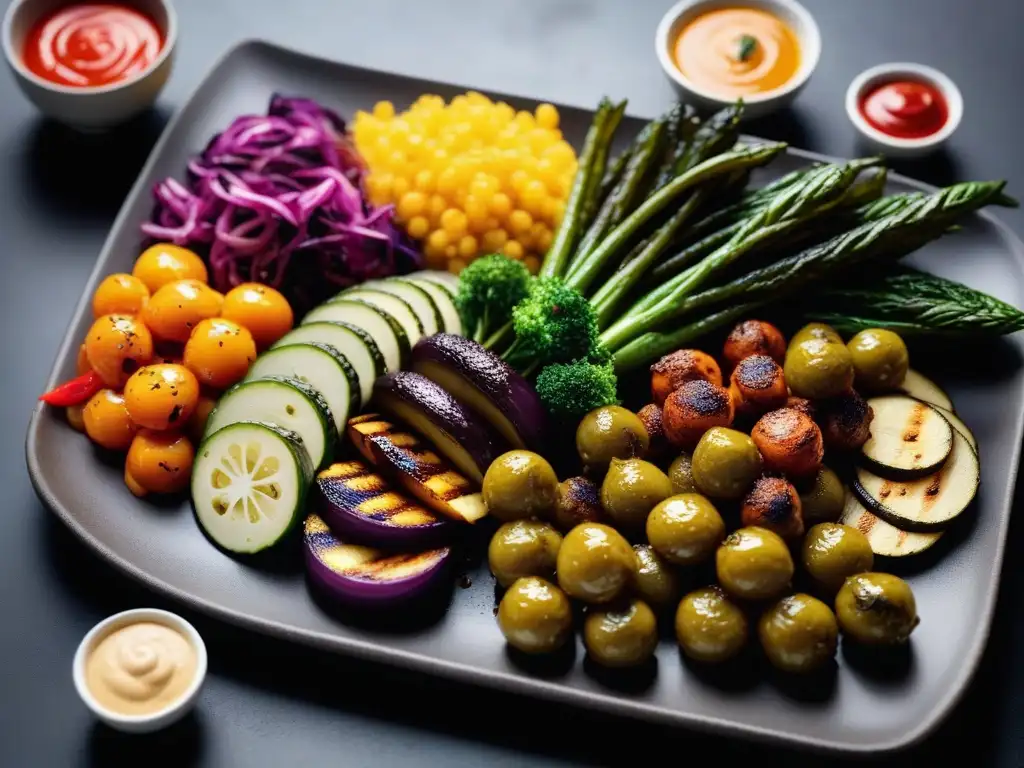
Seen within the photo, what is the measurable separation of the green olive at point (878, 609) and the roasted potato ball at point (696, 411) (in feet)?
2.35

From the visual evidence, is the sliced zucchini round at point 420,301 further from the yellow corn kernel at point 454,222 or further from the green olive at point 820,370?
the green olive at point 820,370

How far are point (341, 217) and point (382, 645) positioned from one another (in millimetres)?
2011

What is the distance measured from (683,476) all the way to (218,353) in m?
1.77

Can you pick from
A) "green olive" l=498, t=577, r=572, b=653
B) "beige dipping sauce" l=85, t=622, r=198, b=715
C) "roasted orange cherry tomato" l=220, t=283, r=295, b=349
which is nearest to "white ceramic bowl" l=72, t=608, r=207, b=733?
"beige dipping sauce" l=85, t=622, r=198, b=715

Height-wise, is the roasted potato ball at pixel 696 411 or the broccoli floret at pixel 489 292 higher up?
the roasted potato ball at pixel 696 411

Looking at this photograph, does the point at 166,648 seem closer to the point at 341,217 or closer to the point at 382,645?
the point at 382,645

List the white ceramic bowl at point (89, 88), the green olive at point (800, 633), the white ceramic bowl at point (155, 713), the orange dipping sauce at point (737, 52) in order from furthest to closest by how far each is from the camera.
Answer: the orange dipping sauce at point (737, 52) → the white ceramic bowl at point (89, 88) → the green olive at point (800, 633) → the white ceramic bowl at point (155, 713)

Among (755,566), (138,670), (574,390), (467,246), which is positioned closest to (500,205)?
(467,246)

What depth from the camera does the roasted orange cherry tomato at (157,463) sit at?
165 inches

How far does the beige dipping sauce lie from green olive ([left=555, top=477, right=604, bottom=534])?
1299mm

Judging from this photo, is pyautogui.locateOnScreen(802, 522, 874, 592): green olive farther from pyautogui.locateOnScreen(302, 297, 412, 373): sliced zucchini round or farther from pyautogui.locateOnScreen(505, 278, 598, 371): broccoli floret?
pyautogui.locateOnScreen(302, 297, 412, 373): sliced zucchini round

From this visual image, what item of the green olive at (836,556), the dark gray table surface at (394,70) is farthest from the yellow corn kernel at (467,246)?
the green olive at (836,556)

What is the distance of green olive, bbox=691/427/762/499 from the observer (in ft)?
12.7

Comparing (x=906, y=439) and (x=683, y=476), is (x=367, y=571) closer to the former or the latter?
(x=683, y=476)
